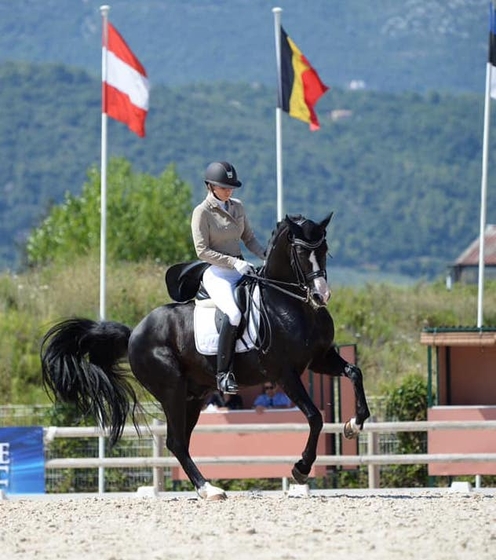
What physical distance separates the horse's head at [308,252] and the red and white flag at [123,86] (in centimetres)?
867

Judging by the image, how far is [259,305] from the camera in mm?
11352

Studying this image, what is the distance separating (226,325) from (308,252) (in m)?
0.90

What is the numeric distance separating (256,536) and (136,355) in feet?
11.7

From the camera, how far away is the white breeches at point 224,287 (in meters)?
11.3

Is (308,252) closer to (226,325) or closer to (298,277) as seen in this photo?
(298,277)

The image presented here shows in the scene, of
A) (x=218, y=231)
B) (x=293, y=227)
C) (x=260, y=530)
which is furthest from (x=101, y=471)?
(x=260, y=530)

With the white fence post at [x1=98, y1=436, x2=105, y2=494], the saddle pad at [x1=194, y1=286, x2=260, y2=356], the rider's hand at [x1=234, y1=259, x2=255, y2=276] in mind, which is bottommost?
the white fence post at [x1=98, y1=436, x2=105, y2=494]

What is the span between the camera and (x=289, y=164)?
173m

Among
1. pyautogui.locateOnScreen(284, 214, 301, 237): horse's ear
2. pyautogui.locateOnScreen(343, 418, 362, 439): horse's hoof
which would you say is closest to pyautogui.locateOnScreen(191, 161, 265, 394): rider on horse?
pyautogui.locateOnScreen(284, 214, 301, 237): horse's ear

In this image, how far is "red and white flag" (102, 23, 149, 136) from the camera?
768 inches

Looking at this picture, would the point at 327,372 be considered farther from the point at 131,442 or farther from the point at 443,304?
the point at 443,304

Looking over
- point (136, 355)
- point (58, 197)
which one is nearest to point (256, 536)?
point (136, 355)

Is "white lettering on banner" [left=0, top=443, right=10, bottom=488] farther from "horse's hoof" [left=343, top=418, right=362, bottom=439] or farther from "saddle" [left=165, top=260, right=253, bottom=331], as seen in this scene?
"horse's hoof" [left=343, top=418, right=362, bottom=439]

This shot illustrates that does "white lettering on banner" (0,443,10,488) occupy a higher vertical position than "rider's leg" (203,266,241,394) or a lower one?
lower
